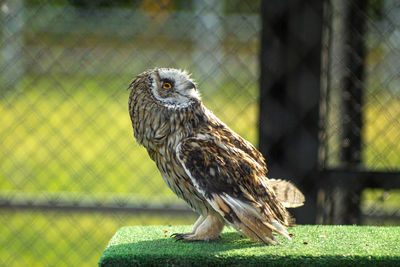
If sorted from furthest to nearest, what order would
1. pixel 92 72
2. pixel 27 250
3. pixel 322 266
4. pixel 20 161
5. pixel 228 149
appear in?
pixel 92 72 < pixel 20 161 < pixel 27 250 < pixel 228 149 < pixel 322 266

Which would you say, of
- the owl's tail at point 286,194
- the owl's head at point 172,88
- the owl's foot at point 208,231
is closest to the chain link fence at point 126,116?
the owl's tail at point 286,194

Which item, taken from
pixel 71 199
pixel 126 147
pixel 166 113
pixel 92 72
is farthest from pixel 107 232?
Answer: pixel 92 72

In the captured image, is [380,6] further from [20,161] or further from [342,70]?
[20,161]

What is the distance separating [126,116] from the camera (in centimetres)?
562

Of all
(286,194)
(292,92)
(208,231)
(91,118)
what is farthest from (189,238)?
(91,118)

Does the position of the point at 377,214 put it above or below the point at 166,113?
below

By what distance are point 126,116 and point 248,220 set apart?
4605 millimetres

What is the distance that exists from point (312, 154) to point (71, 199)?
3.62ft

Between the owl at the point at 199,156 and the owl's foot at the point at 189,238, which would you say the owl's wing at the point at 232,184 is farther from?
the owl's foot at the point at 189,238

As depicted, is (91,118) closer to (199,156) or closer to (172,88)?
(172,88)

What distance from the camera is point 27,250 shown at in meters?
2.93

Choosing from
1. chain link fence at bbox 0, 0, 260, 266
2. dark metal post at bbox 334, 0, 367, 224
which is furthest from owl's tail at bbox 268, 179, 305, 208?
chain link fence at bbox 0, 0, 260, 266

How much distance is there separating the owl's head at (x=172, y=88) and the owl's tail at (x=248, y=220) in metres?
0.29

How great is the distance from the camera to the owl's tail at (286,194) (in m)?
1.42
